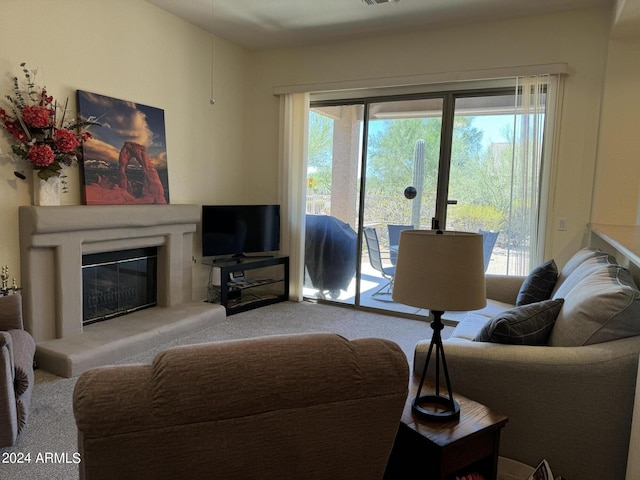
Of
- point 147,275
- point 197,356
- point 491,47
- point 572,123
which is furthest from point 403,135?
point 197,356

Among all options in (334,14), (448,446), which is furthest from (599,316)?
(334,14)

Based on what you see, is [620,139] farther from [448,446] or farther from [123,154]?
[123,154]

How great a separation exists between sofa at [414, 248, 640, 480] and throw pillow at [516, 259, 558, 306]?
0.98 meters

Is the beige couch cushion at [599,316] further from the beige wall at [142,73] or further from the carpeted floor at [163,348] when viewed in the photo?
the beige wall at [142,73]

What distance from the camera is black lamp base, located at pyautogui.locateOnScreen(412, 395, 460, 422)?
4.90 ft

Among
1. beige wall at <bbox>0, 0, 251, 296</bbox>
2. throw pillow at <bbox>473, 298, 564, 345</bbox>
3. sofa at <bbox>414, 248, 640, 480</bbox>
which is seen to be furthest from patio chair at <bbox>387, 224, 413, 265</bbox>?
sofa at <bbox>414, 248, 640, 480</bbox>

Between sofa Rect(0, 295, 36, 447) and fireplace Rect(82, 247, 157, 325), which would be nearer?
sofa Rect(0, 295, 36, 447)

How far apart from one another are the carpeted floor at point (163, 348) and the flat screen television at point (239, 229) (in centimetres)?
69

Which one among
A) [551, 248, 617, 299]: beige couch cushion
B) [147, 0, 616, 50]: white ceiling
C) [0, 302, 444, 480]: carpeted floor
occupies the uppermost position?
[147, 0, 616, 50]: white ceiling

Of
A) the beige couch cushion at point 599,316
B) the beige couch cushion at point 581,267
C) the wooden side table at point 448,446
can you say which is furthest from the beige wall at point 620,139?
the wooden side table at point 448,446

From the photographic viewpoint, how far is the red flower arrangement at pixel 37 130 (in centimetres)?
292

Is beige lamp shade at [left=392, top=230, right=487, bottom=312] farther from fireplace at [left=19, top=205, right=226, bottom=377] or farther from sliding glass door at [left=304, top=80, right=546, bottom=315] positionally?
sliding glass door at [left=304, top=80, right=546, bottom=315]

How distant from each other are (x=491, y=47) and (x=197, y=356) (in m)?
4.08

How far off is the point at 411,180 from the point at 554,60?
160cm
